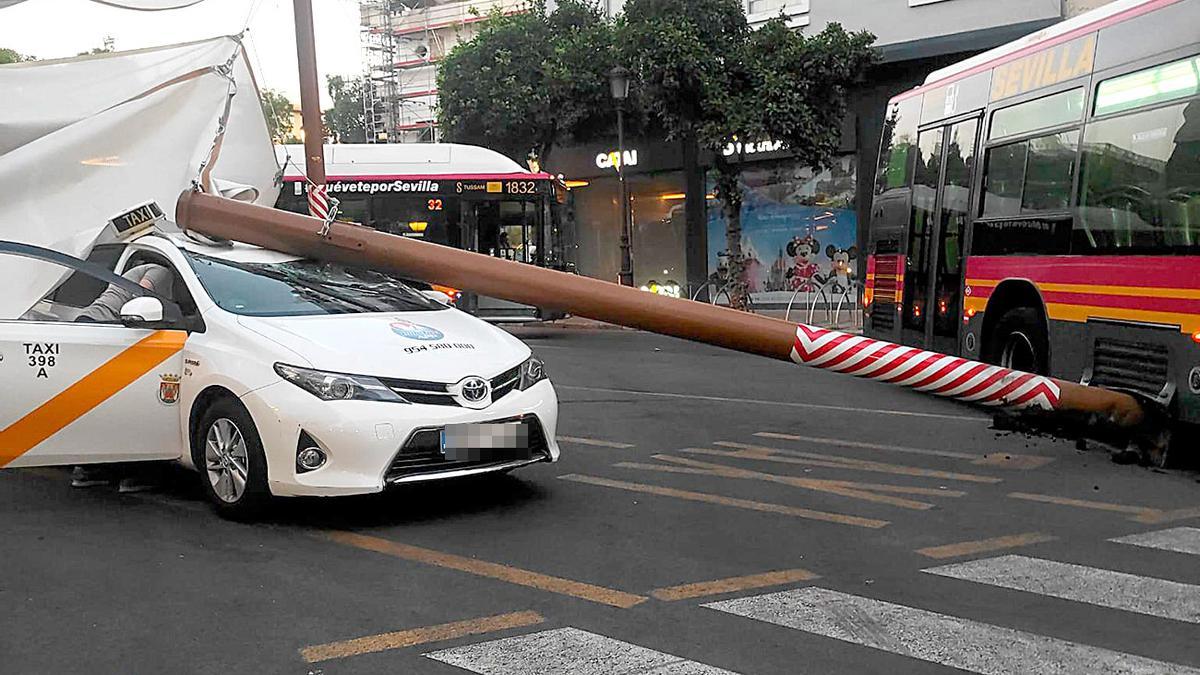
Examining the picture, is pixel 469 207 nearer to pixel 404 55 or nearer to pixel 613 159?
pixel 613 159

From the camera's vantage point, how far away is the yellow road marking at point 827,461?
748cm

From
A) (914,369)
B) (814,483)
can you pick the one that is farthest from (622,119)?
(814,483)

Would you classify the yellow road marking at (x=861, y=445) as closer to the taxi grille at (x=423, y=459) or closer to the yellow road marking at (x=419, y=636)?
the taxi grille at (x=423, y=459)

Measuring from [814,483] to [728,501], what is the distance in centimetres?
78

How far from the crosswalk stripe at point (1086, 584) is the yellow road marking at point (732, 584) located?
2.11 ft

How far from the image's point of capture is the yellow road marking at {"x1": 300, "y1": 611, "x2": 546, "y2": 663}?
4.31 metres

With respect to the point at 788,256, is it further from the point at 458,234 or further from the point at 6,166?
the point at 6,166

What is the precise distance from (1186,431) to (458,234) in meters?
14.6

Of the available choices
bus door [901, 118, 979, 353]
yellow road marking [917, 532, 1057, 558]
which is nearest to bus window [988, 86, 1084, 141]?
bus door [901, 118, 979, 353]

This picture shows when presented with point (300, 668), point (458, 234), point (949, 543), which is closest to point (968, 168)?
point (949, 543)

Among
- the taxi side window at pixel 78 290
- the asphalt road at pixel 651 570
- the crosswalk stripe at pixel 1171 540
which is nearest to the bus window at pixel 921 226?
the asphalt road at pixel 651 570

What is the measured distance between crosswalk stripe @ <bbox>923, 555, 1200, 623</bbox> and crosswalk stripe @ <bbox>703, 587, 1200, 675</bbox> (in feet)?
1.90

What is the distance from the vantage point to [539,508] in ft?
21.8

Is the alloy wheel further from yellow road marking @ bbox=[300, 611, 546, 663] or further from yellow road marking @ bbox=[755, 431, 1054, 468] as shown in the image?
yellow road marking @ bbox=[755, 431, 1054, 468]
